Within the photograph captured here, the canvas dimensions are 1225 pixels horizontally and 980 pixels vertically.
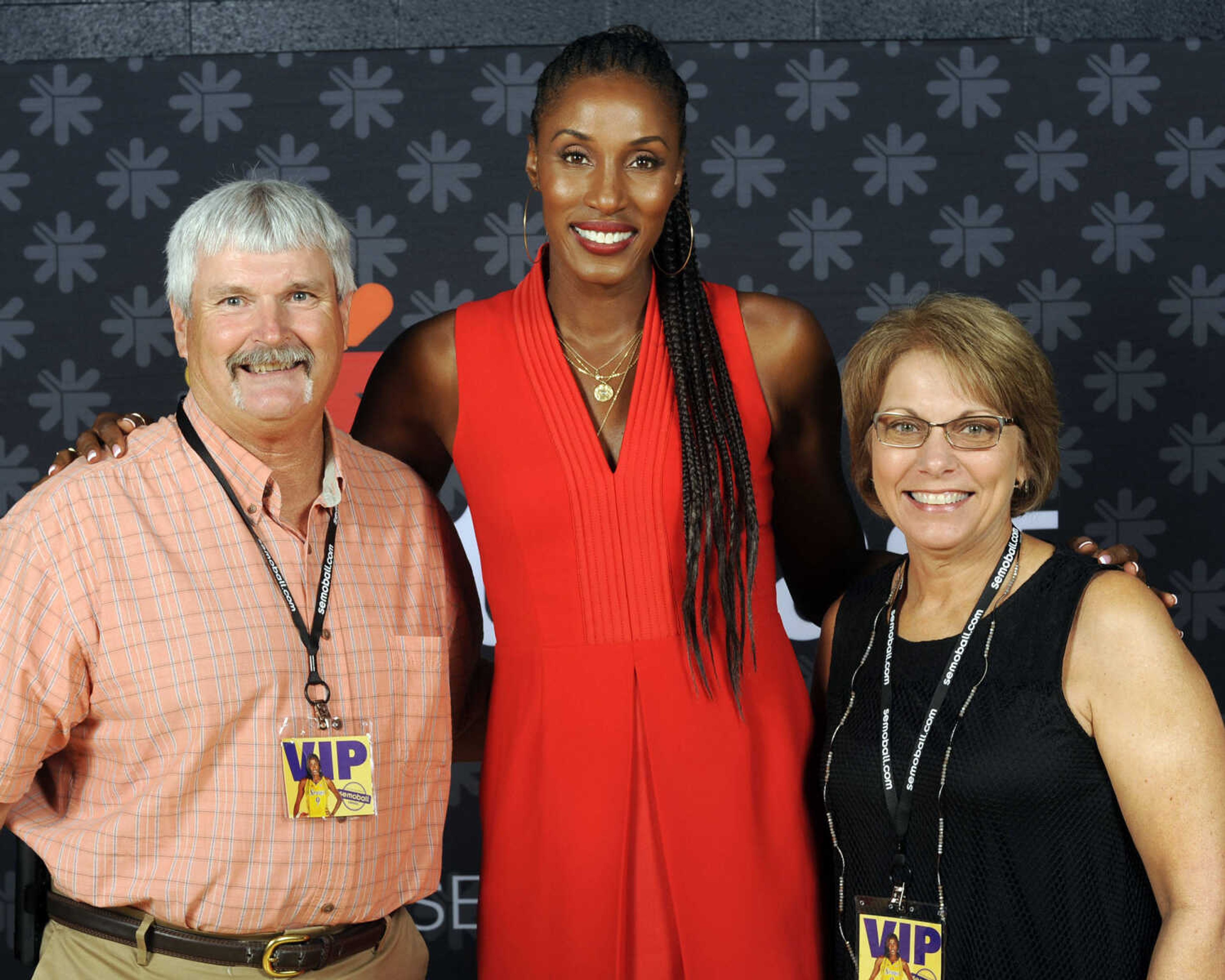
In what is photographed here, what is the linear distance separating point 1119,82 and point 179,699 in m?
2.69

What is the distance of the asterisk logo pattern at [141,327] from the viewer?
10.9 ft

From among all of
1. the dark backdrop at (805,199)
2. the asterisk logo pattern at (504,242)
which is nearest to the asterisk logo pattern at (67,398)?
the dark backdrop at (805,199)

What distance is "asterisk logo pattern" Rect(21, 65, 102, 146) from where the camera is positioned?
3285 mm

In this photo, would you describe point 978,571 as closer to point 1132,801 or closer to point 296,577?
point 1132,801

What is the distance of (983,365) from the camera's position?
68.8 inches

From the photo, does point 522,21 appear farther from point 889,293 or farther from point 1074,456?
point 1074,456

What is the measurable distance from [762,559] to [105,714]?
939mm

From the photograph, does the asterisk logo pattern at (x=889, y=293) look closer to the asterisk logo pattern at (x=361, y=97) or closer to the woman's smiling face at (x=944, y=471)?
the asterisk logo pattern at (x=361, y=97)

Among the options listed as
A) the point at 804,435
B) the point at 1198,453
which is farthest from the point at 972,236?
the point at 804,435

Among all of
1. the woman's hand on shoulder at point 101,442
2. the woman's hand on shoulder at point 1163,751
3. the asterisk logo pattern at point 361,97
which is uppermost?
the asterisk logo pattern at point 361,97

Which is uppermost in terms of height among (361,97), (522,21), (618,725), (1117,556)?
(522,21)

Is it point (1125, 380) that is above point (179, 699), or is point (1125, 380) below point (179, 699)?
above

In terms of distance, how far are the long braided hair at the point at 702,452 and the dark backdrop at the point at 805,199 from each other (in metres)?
1.35

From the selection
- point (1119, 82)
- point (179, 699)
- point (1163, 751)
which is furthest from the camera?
point (1119, 82)
